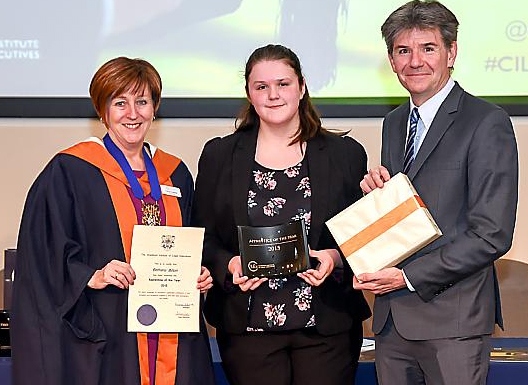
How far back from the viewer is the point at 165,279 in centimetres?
278

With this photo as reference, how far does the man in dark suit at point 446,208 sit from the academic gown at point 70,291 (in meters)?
0.76

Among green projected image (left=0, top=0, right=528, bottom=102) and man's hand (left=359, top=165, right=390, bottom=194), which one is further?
green projected image (left=0, top=0, right=528, bottom=102)

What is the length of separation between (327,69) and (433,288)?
1942 millimetres

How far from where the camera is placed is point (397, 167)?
2.71m

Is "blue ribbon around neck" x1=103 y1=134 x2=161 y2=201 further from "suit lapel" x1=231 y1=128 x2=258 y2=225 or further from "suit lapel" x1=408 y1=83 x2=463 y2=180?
"suit lapel" x1=408 y1=83 x2=463 y2=180

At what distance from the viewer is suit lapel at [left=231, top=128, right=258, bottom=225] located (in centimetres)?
278

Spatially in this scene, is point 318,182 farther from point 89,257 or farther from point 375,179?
point 89,257

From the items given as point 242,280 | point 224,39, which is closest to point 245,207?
point 242,280

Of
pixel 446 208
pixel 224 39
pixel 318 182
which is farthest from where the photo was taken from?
pixel 224 39

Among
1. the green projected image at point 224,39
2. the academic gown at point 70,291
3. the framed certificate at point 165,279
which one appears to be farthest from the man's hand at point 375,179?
the green projected image at point 224,39

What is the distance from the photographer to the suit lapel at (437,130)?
259cm

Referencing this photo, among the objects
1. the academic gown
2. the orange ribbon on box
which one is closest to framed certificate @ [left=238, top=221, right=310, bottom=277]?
the orange ribbon on box

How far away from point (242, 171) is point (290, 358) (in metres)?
0.59

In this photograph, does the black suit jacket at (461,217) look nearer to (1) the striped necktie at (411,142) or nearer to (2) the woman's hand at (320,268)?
(1) the striped necktie at (411,142)
